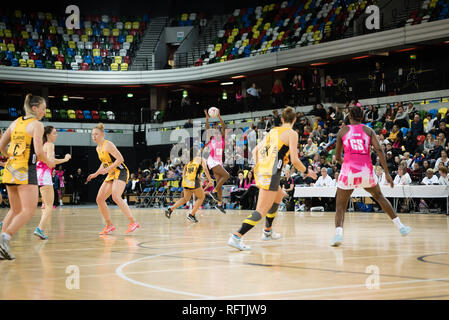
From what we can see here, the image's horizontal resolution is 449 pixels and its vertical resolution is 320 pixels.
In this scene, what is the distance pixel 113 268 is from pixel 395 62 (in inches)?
1089

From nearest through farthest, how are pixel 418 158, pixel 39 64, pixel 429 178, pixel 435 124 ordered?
pixel 429 178 < pixel 418 158 < pixel 435 124 < pixel 39 64

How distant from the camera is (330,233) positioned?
35.8ft

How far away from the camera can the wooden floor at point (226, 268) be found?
4.70 m

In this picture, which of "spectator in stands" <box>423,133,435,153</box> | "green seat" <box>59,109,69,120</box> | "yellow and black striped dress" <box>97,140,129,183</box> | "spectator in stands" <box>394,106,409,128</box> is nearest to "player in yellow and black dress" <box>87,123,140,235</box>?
"yellow and black striped dress" <box>97,140,129,183</box>

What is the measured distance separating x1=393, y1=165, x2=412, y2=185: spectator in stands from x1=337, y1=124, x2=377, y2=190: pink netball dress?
31.8ft

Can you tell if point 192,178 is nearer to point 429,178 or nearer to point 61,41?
point 429,178

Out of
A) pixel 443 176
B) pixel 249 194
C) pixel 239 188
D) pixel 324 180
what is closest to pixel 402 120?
pixel 324 180

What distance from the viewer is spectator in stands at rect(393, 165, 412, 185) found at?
17766 millimetres

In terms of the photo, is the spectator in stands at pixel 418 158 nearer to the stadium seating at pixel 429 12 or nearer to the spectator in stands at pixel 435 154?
the spectator in stands at pixel 435 154

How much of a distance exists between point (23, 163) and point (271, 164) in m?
3.29

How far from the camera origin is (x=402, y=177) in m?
17.9

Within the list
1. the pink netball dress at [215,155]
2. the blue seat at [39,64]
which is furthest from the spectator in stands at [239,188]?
the blue seat at [39,64]

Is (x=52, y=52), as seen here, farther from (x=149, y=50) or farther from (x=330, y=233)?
(x=330, y=233)
